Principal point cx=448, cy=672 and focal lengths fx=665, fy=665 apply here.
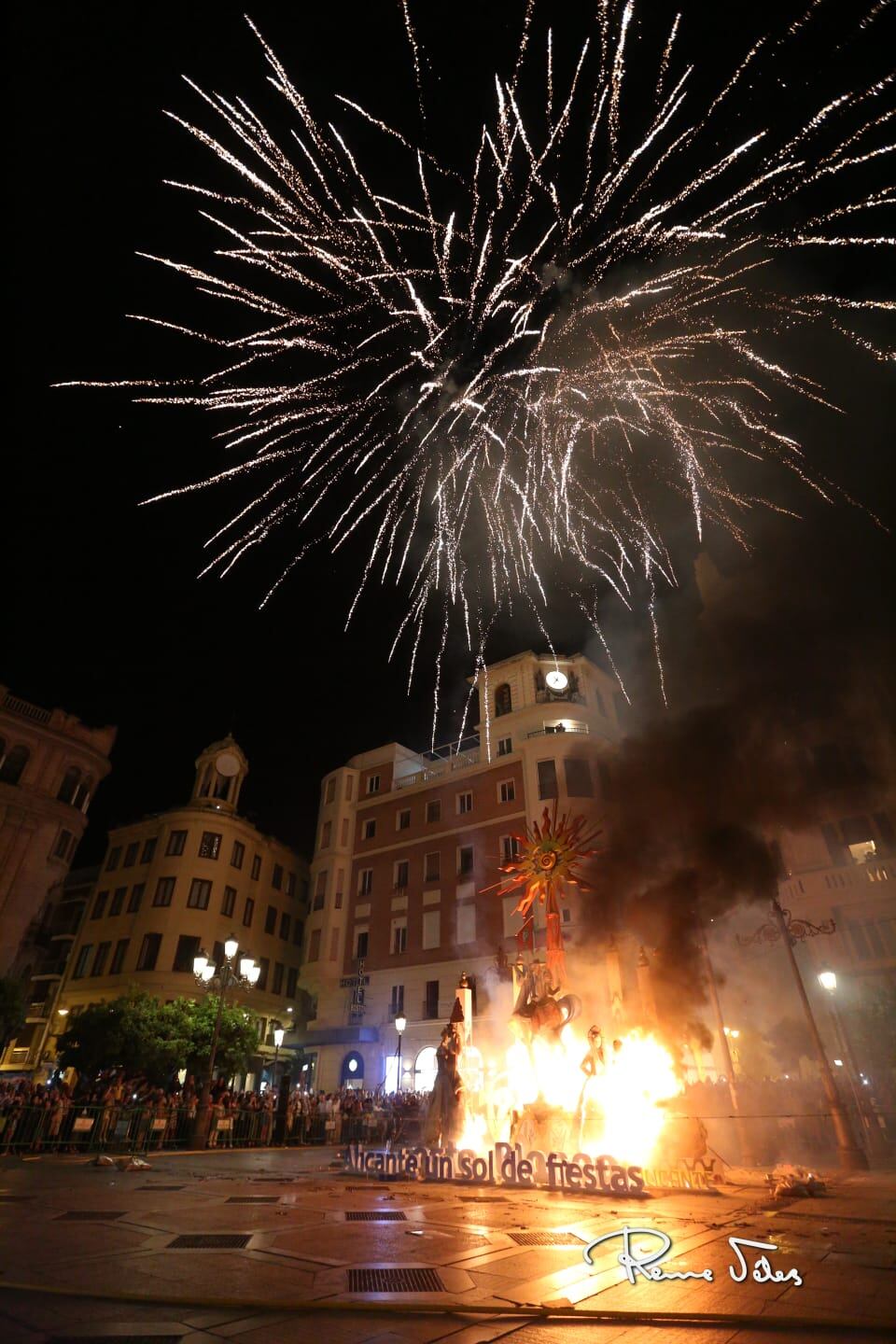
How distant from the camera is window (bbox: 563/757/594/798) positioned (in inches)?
1277

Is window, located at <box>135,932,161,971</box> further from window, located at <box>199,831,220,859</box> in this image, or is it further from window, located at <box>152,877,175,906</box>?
window, located at <box>199,831,220,859</box>

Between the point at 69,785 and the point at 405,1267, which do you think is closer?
the point at 405,1267

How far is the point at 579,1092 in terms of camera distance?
1484 centimetres

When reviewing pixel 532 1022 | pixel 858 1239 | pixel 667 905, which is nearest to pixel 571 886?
pixel 667 905

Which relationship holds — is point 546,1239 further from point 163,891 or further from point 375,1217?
point 163,891

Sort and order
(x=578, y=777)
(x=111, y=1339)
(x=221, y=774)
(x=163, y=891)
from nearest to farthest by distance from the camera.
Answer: (x=111, y=1339) → (x=578, y=777) → (x=163, y=891) → (x=221, y=774)

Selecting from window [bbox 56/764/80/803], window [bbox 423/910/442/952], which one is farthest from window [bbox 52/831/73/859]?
window [bbox 423/910/442/952]

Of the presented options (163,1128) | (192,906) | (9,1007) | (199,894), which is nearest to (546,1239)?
(163,1128)

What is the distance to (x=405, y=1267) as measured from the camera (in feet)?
17.8

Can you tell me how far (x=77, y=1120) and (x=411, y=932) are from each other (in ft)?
70.3

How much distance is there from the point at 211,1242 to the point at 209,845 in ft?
106

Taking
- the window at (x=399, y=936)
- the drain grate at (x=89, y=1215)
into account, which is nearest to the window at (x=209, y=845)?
the window at (x=399, y=936)

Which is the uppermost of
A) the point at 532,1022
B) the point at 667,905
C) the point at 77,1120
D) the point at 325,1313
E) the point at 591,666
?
the point at 591,666

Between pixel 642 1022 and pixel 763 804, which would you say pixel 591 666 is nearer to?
pixel 763 804
